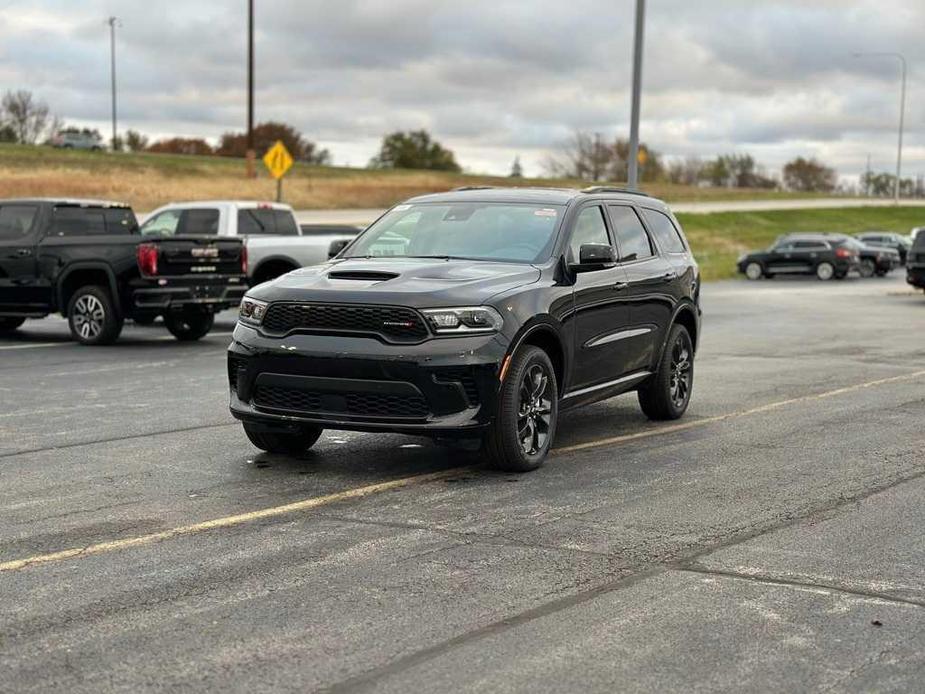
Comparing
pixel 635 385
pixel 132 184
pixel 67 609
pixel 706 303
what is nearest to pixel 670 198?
pixel 132 184

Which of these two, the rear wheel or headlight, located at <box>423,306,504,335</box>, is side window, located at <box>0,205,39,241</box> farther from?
the rear wheel

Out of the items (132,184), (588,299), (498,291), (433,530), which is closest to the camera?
(433,530)

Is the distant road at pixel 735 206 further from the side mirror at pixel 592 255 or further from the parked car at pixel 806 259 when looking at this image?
the side mirror at pixel 592 255

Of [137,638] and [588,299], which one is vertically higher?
[588,299]

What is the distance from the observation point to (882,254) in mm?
46906

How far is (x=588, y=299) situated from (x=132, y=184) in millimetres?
53372

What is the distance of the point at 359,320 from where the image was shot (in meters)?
7.83

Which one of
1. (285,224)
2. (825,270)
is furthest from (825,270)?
(285,224)

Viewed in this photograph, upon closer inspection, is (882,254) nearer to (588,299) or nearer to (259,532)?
(588,299)

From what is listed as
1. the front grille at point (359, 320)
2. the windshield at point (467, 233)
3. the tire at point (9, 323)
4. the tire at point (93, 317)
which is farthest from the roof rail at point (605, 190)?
the tire at point (9, 323)

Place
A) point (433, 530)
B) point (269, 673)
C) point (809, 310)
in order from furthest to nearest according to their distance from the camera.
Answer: point (809, 310) < point (433, 530) < point (269, 673)

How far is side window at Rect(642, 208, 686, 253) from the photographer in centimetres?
1082

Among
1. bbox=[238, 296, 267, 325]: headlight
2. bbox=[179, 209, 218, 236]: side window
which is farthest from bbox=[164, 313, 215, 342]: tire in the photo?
bbox=[238, 296, 267, 325]: headlight

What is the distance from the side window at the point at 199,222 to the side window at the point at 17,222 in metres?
3.86
